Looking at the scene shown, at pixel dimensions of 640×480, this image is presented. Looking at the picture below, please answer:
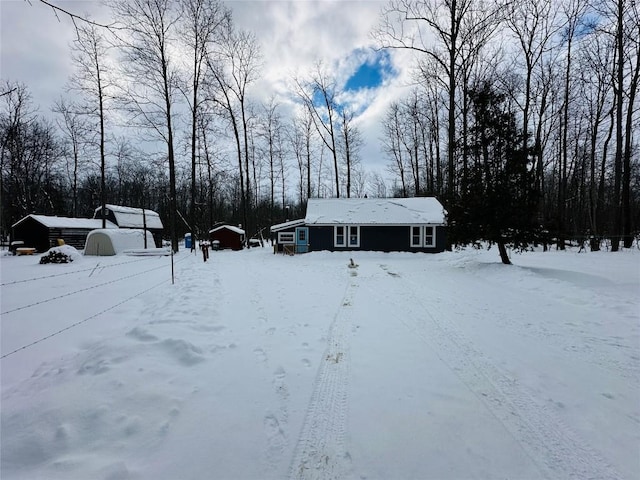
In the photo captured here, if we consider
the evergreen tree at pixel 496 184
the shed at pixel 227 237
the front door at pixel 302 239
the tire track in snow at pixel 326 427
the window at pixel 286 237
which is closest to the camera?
the tire track in snow at pixel 326 427

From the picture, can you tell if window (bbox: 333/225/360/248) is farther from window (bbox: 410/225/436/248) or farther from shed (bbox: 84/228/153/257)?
shed (bbox: 84/228/153/257)

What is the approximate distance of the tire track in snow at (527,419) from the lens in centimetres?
215

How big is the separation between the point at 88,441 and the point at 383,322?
426 centimetres

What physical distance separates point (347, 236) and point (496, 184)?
35.7 feet

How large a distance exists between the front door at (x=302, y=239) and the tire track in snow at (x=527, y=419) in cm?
1656

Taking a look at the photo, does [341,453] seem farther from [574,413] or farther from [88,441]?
[574,413]

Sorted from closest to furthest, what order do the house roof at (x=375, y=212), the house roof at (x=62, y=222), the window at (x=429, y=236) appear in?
the window at (x=429, y=236) < the house roof at (x=375, y=212) < the house roof at (x=62, y=222)

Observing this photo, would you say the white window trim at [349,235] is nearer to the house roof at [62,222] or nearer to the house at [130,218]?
the house at [130,218]

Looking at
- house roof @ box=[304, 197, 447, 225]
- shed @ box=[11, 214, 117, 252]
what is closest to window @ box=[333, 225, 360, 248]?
house roof @ box=[304, 197, 447, 225]

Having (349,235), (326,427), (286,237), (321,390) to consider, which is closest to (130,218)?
(286,237)

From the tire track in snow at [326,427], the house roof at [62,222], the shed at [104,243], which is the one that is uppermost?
the house roof at [62,222]

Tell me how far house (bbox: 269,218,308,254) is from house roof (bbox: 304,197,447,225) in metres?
0.82

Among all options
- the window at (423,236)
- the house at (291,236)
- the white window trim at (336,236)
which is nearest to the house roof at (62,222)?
the house at (291,236)

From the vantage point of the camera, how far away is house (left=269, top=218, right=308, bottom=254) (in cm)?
2080
